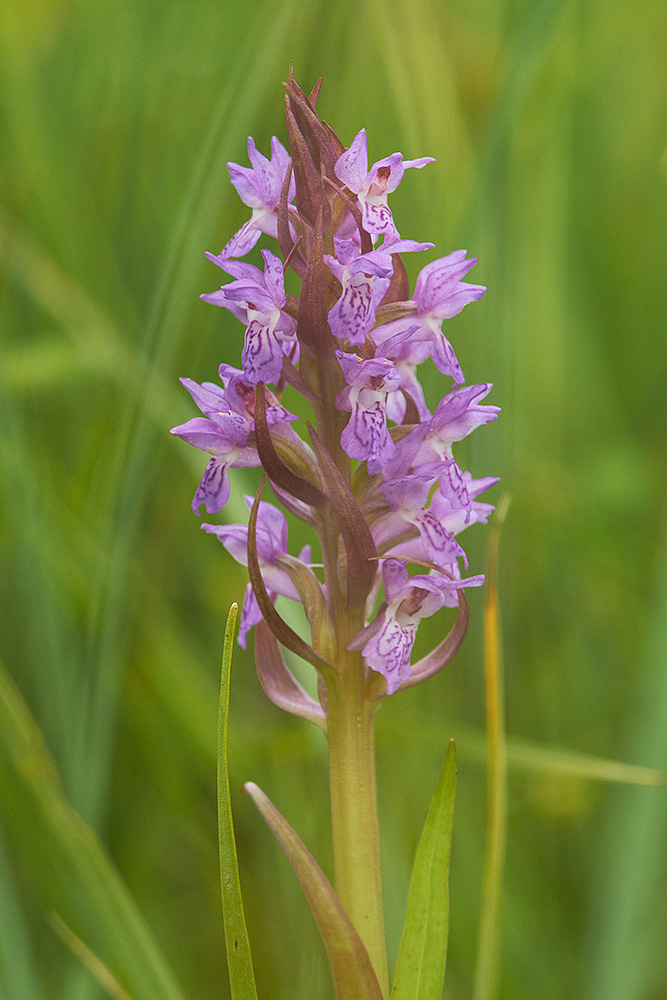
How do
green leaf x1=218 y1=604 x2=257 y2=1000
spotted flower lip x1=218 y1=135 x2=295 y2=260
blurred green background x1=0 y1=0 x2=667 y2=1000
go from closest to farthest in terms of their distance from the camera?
1. green leaf x1=218 y1=604 x2=257 y2=1000
2. spotted flower lip x1=218 y1=135 x2=295 y2=260
3. blurred green background x1=0 y1=0 x2=667 y2=1000

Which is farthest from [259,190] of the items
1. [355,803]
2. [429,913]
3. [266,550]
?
[429,913]

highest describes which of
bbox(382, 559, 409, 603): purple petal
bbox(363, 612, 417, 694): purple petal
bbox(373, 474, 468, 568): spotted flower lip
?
bbox(373, 474, 468, 568): spotted flower lip

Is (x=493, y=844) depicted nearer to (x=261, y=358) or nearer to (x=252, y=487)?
(x=261, y=358)

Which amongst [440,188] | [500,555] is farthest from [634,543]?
[440,188]

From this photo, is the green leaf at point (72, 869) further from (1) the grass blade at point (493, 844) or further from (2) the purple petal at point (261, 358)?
(2) the purple petal at point (261, 358)

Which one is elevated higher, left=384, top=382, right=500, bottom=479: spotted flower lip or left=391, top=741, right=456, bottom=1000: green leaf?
left=384, top=382, right=500, bottom=479: spotted flower lip

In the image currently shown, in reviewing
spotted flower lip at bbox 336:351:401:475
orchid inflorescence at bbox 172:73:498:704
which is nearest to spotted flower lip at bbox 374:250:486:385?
orchid inflorescence at bbox 172:73:498:704

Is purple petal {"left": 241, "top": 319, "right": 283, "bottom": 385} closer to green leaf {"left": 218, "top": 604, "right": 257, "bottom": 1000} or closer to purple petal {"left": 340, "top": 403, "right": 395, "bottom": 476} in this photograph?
purple petal {"left": 340, "top": 403, "right": 395, "bottom": 476}
